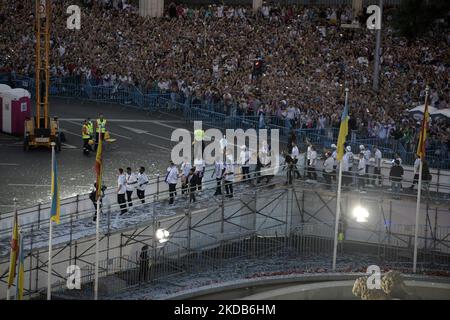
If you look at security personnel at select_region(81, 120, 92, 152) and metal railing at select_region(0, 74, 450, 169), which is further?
security personnel at select_region(81, 120, 92, 152)

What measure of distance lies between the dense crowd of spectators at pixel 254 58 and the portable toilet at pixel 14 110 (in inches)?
266

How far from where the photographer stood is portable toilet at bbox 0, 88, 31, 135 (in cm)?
4488

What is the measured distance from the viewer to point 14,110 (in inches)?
1768

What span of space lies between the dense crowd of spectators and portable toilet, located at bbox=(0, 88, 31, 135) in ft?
22.2

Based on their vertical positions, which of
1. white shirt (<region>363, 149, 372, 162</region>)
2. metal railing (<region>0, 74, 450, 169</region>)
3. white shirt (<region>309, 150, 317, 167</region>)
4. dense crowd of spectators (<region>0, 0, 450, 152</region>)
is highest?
dense crowd of spectators (<region>0, 0, 450, 152</region>)

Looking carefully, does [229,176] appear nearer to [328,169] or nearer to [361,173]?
[328,169]

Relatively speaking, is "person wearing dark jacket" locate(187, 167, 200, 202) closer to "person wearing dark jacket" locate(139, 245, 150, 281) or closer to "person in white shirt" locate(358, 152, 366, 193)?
"person wearing dark jacket" locate(139, 245, 150, 281)

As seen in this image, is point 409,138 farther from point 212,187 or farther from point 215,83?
point 215,83

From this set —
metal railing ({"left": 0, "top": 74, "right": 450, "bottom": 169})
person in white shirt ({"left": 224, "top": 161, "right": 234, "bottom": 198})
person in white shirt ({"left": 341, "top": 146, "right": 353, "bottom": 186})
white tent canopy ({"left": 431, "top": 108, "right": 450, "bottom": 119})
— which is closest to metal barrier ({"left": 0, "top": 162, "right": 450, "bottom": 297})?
person in white shirt ({"left": 224, "top": 161, "right": 234, "bottom": 198})

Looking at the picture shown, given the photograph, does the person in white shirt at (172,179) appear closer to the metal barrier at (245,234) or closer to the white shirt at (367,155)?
the metal barrier at (245,234)

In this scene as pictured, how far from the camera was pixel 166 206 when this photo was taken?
3447 cm

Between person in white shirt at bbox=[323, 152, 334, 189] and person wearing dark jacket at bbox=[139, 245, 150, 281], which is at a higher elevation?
person in white shirt at bbox=[323, 152, 334, 189]

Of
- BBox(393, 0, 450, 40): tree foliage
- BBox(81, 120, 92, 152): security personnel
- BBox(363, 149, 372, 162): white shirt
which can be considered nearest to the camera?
BBox(363, 149, 372, 162): white shirt
